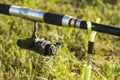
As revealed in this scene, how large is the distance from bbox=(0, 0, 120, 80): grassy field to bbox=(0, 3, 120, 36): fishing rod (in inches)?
23.1

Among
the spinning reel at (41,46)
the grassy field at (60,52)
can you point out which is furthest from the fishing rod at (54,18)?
the grassy field at (60,52)

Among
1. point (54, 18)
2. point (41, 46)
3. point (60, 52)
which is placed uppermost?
point (54, 18)

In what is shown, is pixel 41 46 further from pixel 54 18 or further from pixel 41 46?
pixel 54 18

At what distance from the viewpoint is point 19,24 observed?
14.3 ft

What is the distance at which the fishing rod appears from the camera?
235 cm

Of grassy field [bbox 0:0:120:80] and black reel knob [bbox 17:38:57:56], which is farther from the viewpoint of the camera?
grassy field [bbox 0:0:120:80]

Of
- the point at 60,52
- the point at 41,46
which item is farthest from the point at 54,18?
the point at 60,52

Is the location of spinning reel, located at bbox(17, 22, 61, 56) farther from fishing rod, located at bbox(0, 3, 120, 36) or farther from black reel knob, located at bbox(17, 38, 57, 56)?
fishing rod, located at bbox(0, 3, 120, 36)

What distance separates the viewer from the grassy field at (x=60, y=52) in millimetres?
3203

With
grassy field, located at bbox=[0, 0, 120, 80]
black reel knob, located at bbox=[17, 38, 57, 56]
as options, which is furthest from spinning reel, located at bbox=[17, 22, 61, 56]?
grassy field, located at bbox=[0, 0, 120, 80]

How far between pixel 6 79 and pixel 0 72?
0.09 metres

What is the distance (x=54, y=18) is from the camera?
2.65 m

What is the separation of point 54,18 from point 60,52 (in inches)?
35.1

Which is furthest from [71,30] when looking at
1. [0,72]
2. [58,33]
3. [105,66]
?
[0,72]
